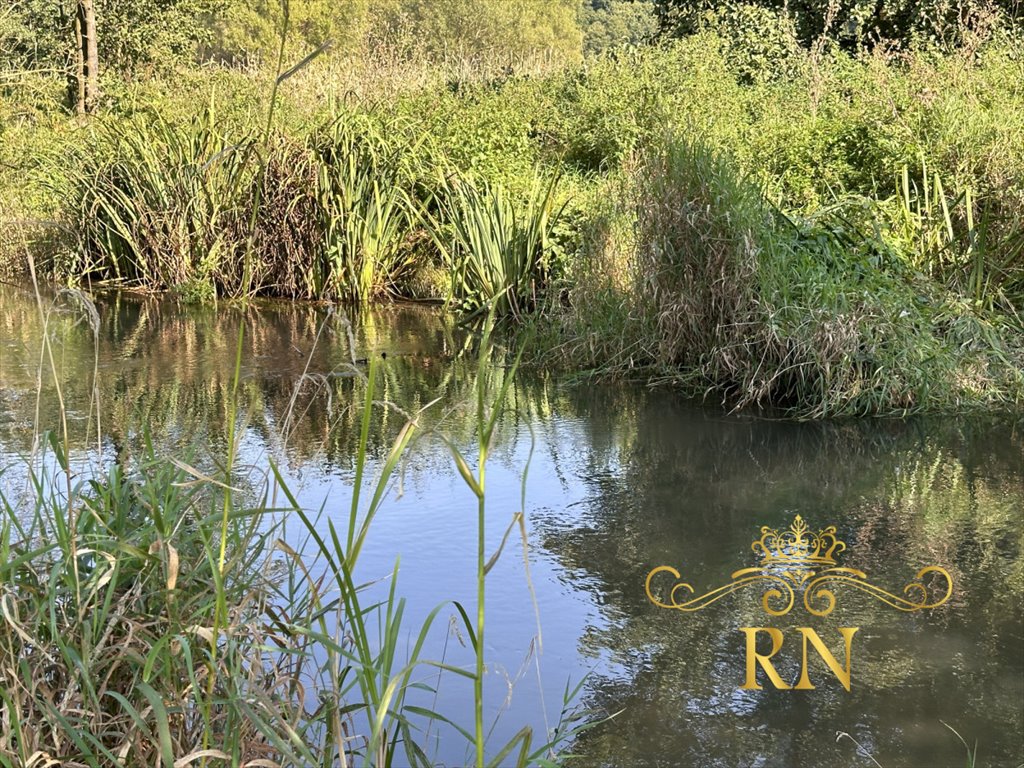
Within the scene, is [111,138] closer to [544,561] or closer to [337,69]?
[337,69]

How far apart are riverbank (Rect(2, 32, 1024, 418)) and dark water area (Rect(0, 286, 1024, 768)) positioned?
421 mm

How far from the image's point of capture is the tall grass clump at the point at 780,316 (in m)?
6.08

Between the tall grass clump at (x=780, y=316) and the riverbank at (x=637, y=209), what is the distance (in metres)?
0.02

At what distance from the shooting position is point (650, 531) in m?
4.43

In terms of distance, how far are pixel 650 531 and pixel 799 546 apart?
0.53 metres

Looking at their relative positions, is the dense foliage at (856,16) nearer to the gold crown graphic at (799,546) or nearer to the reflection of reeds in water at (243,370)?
the reflection of reeds in water at (243,370)

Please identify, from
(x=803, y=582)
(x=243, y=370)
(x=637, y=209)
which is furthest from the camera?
(x=243, y=370)

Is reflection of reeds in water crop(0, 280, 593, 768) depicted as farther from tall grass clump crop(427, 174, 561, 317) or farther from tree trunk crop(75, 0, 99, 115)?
tree trunk crop(75, 0, 99, 115)

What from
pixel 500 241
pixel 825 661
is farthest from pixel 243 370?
pixel 825 661

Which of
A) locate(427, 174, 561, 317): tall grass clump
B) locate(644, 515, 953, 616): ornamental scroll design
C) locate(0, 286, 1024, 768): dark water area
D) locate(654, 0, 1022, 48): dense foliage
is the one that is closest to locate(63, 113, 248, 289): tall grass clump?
locate(427, 174, 561, 317): tall grass clump

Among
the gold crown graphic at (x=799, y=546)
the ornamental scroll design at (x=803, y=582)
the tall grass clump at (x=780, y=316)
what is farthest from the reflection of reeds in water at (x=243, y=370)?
the gold crown graphic at (x=799, y=546)

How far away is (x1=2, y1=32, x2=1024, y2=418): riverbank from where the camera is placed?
6328 mm

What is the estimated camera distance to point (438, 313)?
9.68m

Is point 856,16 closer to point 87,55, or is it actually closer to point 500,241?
point 500,241
